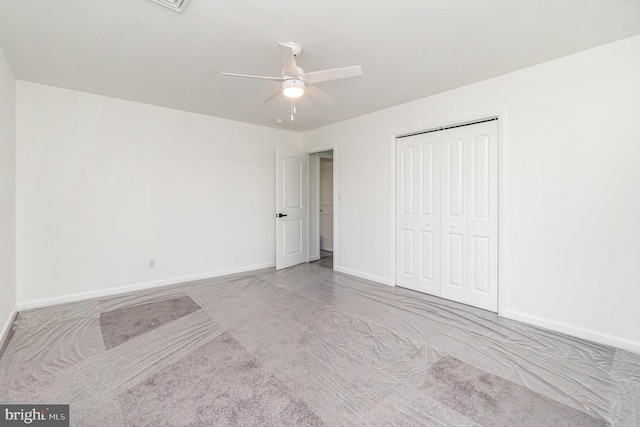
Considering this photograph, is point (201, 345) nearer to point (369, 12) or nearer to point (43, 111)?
point (369, 12)

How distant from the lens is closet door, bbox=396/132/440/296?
11.3 feet

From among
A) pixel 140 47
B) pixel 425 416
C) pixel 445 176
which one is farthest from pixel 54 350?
pixel 445 176

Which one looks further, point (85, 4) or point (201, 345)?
point (201, 345)

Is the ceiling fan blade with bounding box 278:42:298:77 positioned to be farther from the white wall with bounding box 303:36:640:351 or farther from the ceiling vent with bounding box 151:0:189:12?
the white wall with bounding box 303:36:640:351

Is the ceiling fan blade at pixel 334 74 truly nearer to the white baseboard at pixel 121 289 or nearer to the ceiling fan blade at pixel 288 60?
the ceiling fan blade at pixel 288 60

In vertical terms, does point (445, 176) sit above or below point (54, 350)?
above

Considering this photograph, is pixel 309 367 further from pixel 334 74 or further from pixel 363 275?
pixel 363 275

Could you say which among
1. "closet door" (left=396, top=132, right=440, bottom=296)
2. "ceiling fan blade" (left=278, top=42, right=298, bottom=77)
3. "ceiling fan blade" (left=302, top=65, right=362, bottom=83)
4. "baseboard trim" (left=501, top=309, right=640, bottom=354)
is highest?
"ceiling fan blade" (left=278, top=42, right=298, bottom=77)

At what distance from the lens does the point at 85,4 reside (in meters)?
1.80

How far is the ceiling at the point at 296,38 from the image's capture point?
6.02 feet

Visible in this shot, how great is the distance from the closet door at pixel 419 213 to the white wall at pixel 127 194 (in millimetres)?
2375

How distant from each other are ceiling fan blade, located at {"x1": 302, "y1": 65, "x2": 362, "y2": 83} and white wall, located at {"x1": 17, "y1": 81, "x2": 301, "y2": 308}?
263 centimetres

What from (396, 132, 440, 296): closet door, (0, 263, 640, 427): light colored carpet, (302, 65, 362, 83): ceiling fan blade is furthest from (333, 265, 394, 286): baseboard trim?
(302, 65, 362, 83): ceiling fan blade

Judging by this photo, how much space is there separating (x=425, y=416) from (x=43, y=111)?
4.59 meters
